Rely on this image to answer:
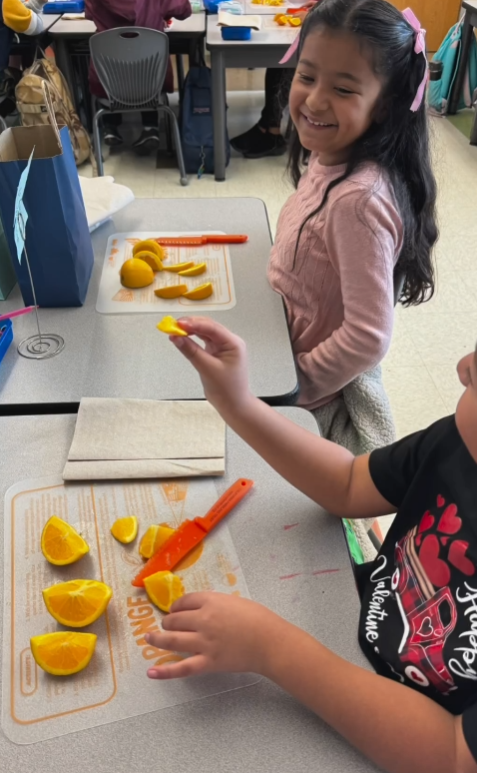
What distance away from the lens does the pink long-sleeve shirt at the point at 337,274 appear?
983mm

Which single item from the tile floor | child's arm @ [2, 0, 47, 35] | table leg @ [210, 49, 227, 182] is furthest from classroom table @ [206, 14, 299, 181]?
child's arm @ [2, 0, 47, 35]

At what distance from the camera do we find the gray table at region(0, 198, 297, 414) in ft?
3.07

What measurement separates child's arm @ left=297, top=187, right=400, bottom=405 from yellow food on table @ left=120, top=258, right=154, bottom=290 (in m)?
0.35

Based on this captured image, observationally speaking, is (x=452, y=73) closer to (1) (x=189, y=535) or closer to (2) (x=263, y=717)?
(1) (x=189, y=535)

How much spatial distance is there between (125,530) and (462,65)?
4603mm

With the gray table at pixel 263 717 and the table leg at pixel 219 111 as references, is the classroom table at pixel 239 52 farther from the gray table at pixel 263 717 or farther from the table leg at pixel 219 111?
the gray table at pixel 263 717

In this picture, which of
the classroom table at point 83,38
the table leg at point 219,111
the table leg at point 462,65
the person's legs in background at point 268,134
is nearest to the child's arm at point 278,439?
the table leg at point 219,111

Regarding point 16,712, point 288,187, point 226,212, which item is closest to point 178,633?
point 16,712

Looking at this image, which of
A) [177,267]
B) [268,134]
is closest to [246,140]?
[268,134]

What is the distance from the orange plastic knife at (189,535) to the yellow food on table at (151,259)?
0.59 m

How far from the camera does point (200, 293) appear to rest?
3.74ft

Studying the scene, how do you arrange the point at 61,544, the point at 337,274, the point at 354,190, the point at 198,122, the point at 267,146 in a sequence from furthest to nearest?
the point at 267,146 < the point at 198,122 < the point at 337,274 < the point at 354,190 < the point at 61,544

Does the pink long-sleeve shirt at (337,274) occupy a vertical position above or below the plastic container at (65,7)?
below

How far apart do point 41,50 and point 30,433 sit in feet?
10.4
